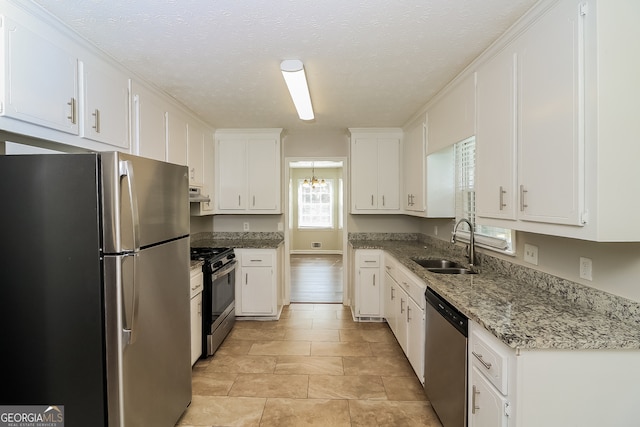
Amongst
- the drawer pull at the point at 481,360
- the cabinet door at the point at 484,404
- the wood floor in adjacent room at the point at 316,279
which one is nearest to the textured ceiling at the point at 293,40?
the drawer pull at the point at 481,360

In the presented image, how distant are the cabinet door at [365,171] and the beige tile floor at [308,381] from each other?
1614mm

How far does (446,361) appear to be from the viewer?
1.92 m

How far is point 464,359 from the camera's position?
1.68 meters

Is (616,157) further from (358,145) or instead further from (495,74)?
(358,145)

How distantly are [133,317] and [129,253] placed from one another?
1.07 ft

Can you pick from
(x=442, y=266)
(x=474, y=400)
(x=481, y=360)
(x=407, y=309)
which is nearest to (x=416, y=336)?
(x=407, y=309)

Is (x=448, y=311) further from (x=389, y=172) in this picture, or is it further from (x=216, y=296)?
(x=389, y=172)

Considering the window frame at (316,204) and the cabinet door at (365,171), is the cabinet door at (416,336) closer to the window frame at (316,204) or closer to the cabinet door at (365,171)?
the cabinet door at (365,171)

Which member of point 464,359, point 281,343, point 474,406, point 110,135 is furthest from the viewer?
point 281,343

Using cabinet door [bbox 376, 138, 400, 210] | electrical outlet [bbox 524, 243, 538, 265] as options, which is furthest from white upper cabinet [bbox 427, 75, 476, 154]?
cabinet door [bbox 376, 138, 400, 210]

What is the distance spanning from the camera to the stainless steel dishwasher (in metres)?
1.71

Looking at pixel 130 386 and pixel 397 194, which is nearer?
pixel 130 386

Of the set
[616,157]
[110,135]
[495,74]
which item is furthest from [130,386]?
[495,74]

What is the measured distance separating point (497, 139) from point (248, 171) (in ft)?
10.1
